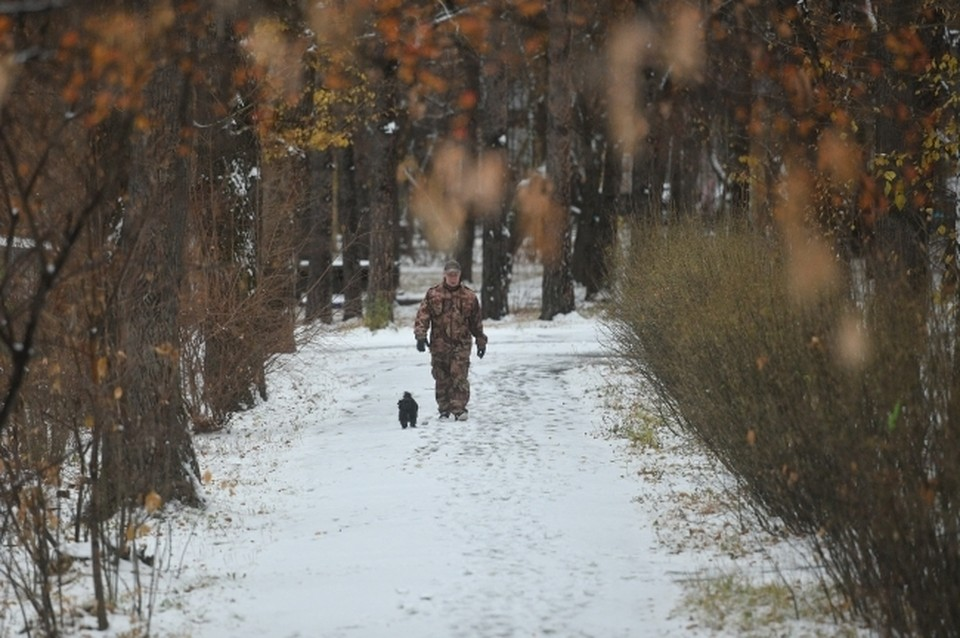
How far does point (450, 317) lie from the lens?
1550 centimetres

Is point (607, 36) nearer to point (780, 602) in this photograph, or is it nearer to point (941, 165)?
point (941, 165)

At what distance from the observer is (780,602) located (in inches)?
317

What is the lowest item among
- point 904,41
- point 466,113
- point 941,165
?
point 941,165

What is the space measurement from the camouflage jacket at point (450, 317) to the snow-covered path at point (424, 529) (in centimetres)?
89

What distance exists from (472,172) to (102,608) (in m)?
31.5

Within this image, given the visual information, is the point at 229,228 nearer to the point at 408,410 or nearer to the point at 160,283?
the point at 408,410

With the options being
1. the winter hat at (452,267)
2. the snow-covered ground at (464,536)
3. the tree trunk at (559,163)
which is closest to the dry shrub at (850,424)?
the snow-covered ground at (464,536)

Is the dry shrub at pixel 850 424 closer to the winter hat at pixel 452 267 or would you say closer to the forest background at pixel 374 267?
the forest background at pixel 374 267

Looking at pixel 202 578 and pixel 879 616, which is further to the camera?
pixel 202 578

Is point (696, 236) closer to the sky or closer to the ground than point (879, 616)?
closer to the sky

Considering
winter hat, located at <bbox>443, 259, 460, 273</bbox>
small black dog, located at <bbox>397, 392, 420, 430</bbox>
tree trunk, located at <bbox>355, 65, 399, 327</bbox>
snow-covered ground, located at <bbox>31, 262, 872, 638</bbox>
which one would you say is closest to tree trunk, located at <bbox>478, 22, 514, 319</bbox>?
tree trunk, located at <bbox>355, 65, 399, 327</bbox>

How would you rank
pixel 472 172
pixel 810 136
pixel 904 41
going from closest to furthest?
pixel 904 41 < pixel 810 136 < pixel 472 172

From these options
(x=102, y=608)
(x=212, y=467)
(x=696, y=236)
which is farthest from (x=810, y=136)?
(x=102, y=608)

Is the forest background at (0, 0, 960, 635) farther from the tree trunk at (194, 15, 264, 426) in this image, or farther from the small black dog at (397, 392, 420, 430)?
the small black dog at (397, 392, 420, 430)
